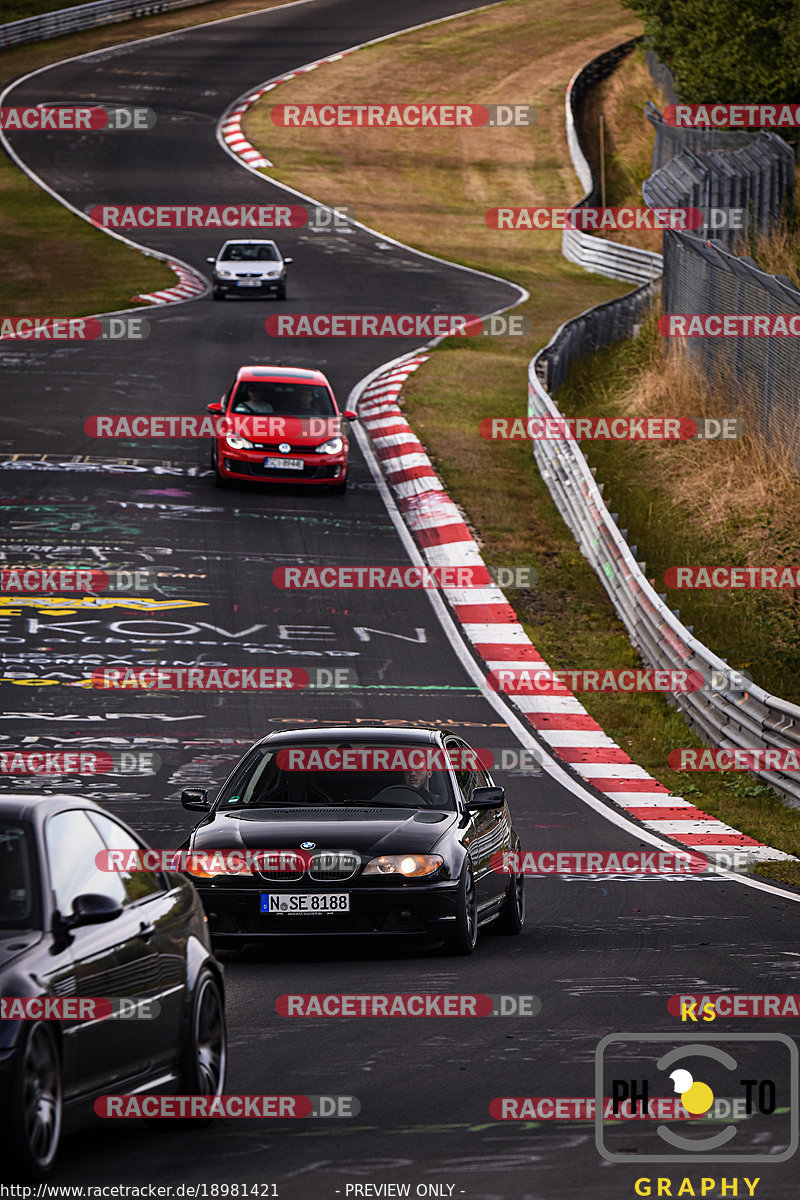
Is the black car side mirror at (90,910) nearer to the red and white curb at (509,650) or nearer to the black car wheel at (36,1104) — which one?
the black car wheel at (36,1104)

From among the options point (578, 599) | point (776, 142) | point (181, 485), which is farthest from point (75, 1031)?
point (776, 142)

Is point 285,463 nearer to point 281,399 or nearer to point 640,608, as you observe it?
point 281,399

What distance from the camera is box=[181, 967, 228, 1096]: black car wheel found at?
23.1 ft

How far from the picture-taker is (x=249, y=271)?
4569cm

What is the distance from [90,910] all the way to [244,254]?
135 ft

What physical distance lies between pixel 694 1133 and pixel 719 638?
1524 cm

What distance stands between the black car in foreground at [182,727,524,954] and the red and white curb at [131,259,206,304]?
3409 cm

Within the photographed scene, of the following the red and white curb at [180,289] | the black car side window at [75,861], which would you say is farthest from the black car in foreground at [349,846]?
the red and white curb at [180,289]

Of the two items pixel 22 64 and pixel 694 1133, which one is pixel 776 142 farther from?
pixel 22 64

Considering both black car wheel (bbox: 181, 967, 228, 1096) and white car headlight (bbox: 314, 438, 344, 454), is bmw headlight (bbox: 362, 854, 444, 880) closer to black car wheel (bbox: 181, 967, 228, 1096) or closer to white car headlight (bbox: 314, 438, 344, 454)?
black car wheel (bbox: 181, 967, 228, 1096)

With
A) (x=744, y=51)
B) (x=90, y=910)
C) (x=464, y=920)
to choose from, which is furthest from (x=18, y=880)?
(x=744, y=51)

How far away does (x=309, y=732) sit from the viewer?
472 inches

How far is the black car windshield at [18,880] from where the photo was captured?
641 centimetres

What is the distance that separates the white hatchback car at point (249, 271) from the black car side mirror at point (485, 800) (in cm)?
Answer: 3534
